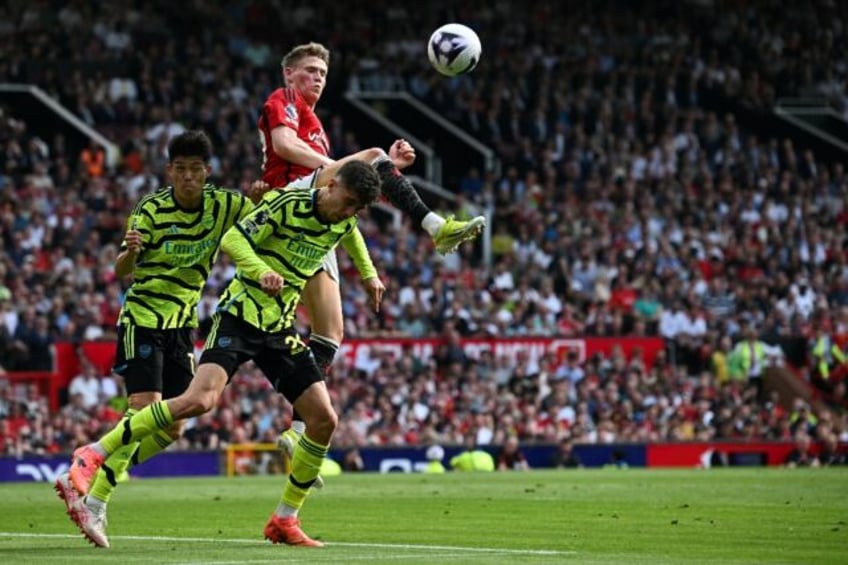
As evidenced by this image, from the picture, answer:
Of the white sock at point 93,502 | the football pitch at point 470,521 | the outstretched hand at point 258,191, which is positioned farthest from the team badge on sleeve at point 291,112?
the white sock at point 93,502

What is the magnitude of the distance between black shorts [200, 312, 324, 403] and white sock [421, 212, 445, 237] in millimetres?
1230

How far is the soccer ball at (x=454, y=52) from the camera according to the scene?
14758 millimetres

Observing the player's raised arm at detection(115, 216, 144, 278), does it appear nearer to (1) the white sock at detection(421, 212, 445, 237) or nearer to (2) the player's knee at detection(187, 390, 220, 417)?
(2) the player's knee at detection(187, 390, 220, 417)

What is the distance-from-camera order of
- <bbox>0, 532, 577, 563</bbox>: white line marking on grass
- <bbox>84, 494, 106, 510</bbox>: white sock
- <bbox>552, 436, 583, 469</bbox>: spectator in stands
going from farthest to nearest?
<bbox>552, 436, 583, 469</bbox>: spectator in stands → <bbox>84, 494, 106, 510</bbox>: white sock → <bbox>0, 532, 577, 563</bbox>: white line marking on grass

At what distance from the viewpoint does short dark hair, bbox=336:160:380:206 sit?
12.1 m

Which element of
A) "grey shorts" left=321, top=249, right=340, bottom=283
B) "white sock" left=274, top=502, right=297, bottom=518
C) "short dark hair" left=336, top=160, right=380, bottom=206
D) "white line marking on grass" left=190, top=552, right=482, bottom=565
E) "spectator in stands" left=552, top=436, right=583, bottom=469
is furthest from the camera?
"spectator in stands" left=552, top=436, right=583, bottom=469

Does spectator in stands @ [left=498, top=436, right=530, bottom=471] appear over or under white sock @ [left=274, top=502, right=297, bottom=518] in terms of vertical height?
under

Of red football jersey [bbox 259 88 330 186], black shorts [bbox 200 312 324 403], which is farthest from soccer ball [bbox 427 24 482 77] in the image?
black shorts [bbox 200 312 324 403]

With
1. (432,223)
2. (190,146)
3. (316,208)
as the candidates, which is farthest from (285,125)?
(316,208)

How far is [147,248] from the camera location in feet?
43.7

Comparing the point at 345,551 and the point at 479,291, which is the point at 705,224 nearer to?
the point at 479,291

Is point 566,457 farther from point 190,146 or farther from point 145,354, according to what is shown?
point 190,146

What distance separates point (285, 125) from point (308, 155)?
14.3 inches

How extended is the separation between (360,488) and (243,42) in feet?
69.3
